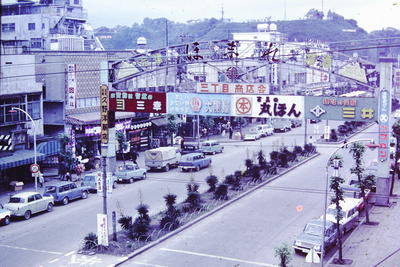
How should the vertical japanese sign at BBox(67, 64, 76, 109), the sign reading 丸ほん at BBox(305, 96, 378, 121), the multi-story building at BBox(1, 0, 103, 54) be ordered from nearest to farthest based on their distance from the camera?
1. the sign reading 丸ほん at BBox(305, 96, 378, 121)
2. the vertical japanese sign at BBox(67, 64, 76, 109)
3. the multi-story building at BBox(1, 0, 103, 54)

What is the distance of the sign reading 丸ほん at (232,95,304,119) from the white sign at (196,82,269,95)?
41cm

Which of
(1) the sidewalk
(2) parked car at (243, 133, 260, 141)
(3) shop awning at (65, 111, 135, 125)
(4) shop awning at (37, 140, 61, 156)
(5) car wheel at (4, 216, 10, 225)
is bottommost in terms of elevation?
(1) the sidewalk

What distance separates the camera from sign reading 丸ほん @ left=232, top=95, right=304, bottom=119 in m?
29.5

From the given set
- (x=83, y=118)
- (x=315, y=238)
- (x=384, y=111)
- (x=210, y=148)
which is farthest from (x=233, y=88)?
(x=210, y=148)

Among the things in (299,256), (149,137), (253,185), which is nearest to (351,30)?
(149,137)

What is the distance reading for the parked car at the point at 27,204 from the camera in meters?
29.7

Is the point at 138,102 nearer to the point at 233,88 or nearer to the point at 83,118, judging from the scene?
the point at 233,88

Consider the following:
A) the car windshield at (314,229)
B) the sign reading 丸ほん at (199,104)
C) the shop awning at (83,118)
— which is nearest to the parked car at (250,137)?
the shop awning at (83,118)

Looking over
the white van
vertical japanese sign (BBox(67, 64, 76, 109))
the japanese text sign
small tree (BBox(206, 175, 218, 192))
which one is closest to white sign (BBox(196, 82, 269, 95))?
the japanese text sign

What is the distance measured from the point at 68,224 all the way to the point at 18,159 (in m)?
11.3

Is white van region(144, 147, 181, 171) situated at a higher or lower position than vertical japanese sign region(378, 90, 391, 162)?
lower

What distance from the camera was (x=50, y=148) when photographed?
42469 mm

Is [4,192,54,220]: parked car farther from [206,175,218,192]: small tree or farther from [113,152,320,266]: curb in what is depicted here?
[206,175,218,192]: small tree

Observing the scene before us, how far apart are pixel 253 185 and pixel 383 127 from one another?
38.1 ft
